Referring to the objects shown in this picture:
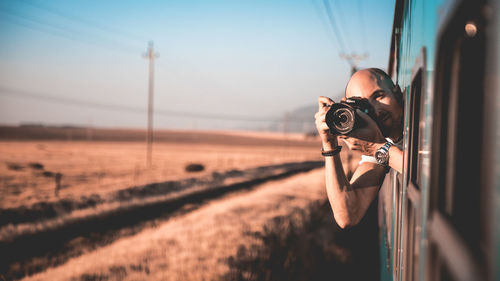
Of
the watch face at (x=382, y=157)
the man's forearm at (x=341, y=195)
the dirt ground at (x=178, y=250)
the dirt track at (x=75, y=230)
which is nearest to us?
the man's forearm at (x=341, y=195)

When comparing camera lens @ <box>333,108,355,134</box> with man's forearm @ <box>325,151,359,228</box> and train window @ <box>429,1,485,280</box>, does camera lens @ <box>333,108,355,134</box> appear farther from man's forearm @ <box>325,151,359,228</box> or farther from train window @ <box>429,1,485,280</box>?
train window @ <box>429,1,485,280</box>

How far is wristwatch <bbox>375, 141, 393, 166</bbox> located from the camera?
2078 mm

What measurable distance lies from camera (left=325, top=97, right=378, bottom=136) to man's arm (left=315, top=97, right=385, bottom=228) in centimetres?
8

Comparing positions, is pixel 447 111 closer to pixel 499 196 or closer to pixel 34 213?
pixel 499 196

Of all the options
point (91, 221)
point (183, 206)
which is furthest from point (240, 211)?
point (91, 221)

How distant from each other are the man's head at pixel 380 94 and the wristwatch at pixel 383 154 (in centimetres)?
11

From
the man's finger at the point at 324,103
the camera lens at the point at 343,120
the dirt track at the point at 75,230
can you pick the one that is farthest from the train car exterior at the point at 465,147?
the dirt track at the point at 75,230

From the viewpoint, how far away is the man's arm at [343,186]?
1988mm

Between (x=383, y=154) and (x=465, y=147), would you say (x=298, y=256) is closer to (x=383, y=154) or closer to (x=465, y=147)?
(x=383, y=154)

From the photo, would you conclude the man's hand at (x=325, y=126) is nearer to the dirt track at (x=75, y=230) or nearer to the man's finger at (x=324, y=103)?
the man's finger at (x=324, y=103)

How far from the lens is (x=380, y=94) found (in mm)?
2100

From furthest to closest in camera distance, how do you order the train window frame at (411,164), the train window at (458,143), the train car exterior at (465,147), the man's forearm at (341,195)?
the man's forearm at (341,195) < the train window frame at (411,164) < the train window at (458,143) < the train car exterior at (465,147)

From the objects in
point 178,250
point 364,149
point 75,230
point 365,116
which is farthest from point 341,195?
point 75,230

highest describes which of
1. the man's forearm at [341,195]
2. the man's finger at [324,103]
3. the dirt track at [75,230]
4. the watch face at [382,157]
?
the man's finger at [324,103]
